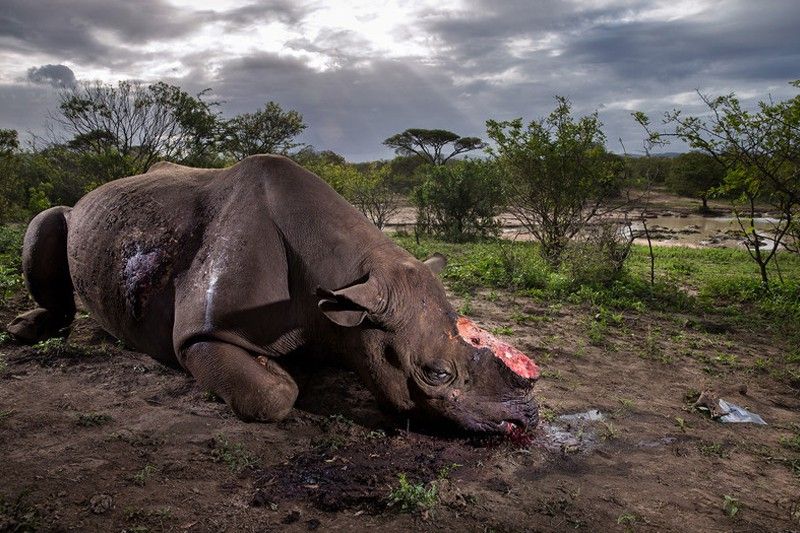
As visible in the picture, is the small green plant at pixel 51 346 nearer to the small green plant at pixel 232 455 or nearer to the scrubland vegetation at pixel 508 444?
the scrubland vegetation at pixel 508 444

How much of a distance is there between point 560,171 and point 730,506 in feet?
33.1

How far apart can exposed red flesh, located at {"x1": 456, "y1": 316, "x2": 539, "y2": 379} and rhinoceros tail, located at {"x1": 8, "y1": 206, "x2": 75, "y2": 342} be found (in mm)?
4747

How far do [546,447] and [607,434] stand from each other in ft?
2.19

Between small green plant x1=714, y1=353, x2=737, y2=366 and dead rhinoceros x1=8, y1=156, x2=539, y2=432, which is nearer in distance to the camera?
dead rhinoceros x1=8, y1=156, x2=539, y2=432

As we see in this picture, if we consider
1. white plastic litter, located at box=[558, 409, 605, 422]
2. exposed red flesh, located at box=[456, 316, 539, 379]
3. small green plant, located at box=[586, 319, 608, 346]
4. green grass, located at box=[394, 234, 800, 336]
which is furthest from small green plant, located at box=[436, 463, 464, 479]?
green grass, located at box=[394, 234, 800, 336]

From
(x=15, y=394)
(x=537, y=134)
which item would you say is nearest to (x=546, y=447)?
(x=15, y=394)

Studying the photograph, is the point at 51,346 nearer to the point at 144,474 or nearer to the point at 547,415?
the point at 144,474

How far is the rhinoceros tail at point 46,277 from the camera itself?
6035 millimetres

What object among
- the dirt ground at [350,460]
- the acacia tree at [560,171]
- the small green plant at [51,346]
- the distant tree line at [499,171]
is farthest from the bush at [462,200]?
the small green plant at [51,346]

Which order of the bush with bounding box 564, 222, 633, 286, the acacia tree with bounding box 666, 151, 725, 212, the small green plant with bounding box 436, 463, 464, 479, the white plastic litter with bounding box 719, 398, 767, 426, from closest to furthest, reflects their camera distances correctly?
the small green plant with bounding box 436, 463, 464, 479 → the white plastic litter with bounding box 719, 398, 767, 426 → the bush with bounding box 564, 222, 633, 286 → the acacia tree with bounding box 666, 151, 725, 212

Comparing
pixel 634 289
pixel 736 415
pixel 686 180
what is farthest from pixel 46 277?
pixel 686 180

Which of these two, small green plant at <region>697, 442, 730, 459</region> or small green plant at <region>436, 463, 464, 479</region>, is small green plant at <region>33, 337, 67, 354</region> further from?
small green plant at <region>697, 442, 730, 459</region>

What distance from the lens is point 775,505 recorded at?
352cm

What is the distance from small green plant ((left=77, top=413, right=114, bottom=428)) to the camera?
407cm
